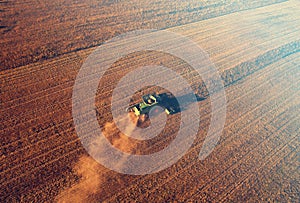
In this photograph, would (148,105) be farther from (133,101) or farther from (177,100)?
(177,100)

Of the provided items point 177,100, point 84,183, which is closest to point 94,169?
point 84,183

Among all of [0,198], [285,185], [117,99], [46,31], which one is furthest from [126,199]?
[46,31]

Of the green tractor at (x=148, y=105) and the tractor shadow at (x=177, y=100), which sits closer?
the green tractor at (x=148, y=105)

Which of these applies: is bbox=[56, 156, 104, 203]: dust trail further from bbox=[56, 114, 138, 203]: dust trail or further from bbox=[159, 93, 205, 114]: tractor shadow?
bbox=[159, 93, 205, 114]: tractor shadow

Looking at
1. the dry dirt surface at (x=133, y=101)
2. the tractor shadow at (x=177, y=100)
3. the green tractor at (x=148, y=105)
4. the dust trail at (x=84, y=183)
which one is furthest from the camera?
the tractor shadow at (x=177, y=100)

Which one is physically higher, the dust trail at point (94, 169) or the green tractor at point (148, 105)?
the green tractor at point (148, 105)

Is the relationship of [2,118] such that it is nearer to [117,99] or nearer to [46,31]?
[117,99]

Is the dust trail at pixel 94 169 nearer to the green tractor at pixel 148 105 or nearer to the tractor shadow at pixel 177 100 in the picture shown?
the green tractor at pixel 148 105

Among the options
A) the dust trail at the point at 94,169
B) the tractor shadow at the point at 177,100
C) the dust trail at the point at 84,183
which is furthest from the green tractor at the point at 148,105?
the dust trail at the point at 84,183

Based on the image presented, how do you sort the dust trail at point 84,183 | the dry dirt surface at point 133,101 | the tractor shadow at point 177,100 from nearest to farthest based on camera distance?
Result: the dust trail at point 84,183, the dry dirt surface at point 133,101, the tractor shadow at point 177,100
